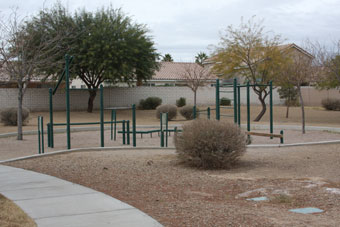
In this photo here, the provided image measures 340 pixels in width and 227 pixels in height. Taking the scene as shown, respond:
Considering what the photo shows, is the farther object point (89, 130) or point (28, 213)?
point (89, 130)

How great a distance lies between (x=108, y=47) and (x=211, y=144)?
2204cm

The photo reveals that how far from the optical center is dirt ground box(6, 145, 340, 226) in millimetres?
6387

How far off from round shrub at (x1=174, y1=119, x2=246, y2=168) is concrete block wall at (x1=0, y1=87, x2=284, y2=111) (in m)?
26.0

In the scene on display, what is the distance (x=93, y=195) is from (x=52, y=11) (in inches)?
1040

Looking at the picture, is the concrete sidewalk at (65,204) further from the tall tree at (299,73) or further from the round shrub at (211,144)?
the tall tree at (299,73)

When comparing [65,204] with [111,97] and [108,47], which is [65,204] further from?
[111,97]

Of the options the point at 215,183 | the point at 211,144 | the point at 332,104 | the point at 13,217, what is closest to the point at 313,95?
the point at 332,104

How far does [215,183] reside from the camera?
9016 mm

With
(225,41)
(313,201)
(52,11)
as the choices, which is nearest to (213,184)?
(313,201)

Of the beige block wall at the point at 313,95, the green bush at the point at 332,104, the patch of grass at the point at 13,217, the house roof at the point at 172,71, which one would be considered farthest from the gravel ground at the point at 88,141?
the house roof at the point at 172,71

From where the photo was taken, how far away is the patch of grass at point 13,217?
5.82 meters

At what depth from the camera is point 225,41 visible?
29.3m

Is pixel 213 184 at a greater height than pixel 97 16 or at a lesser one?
lesser

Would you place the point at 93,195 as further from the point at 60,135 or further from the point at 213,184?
the point at 60,135
